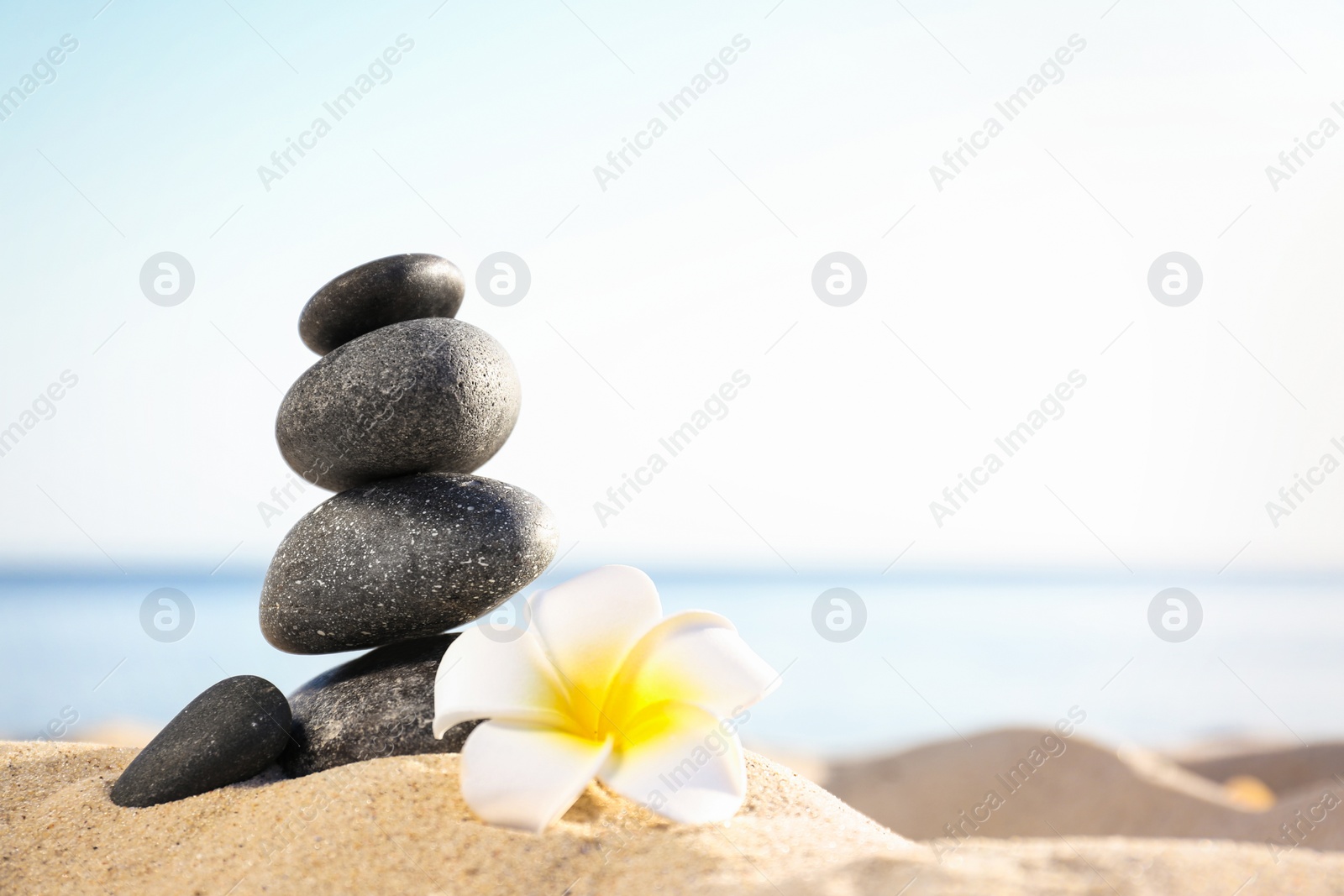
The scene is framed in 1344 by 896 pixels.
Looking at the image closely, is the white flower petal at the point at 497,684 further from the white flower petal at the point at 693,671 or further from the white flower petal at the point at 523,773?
the white flower petal at the point at 693,671

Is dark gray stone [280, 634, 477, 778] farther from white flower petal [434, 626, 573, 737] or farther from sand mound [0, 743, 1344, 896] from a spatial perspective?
white flower petal [434, 626, 573, 737]

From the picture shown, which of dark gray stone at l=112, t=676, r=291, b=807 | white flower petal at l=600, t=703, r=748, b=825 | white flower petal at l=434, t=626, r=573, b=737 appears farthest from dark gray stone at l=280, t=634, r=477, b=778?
white flower petal at l=600, t=703, r=748, b=825

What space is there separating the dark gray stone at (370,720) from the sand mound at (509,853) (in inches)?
7.3

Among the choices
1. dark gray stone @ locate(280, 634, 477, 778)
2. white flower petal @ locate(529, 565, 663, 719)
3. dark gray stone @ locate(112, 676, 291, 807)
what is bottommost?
dark gray stone @ locate(112, 676, 291, 807)

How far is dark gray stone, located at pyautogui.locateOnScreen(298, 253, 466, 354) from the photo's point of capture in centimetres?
341

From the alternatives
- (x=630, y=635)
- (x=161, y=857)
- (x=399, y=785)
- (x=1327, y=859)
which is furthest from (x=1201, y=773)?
(x=161, y=857)

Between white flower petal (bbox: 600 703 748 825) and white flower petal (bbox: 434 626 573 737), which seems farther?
white flower petal (bbox: 434 626 573 737)

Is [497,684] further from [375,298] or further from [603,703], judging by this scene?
[375,298]

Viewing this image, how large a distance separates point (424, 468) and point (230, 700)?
103 cm

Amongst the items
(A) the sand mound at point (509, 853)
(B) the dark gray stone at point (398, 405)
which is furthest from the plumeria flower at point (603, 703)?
(B) the dark gray stone at point (398, 405)

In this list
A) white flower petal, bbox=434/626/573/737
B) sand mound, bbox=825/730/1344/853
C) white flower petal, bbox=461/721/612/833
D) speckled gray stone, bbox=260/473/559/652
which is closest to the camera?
white flower petal, bbox=461/721/612/833

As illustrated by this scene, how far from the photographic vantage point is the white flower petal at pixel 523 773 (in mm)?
1951

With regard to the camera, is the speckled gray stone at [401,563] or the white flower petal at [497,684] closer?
the white flower petal at [497,684]

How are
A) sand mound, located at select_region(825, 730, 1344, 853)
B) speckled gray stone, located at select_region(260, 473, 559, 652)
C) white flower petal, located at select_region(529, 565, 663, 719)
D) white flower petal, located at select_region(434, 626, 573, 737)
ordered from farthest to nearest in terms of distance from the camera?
sand mound, located at select_region(825, 730, 1344, 853)
speckled gray stone, located at select_region(260, 473, 559, 652)
white flower petal, located at select_region(529, 565, 663, 719)
white flower petal, located at select_region(434, 626, 573, 737)
